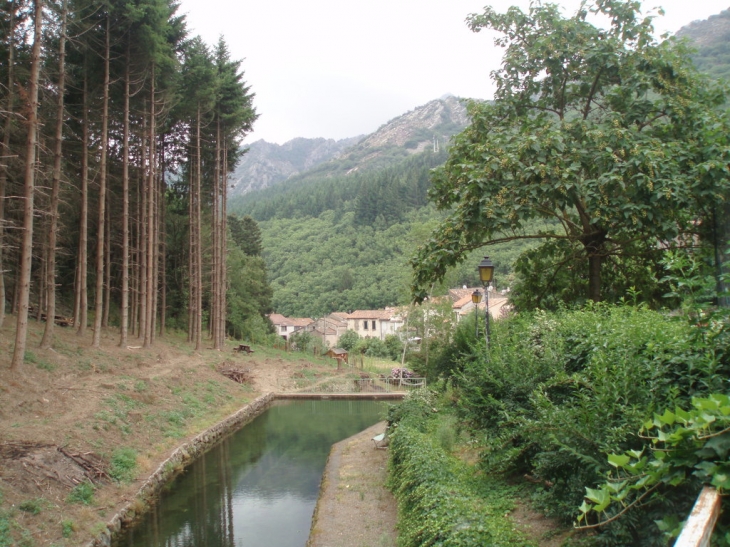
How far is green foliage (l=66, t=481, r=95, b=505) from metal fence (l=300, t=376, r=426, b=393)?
636 inches

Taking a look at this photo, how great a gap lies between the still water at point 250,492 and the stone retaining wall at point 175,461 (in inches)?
8.5

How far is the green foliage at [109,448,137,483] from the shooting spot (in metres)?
9.88

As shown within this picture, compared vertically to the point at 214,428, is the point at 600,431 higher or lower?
higher

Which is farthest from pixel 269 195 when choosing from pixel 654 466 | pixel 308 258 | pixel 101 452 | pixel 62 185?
pixel 654 466

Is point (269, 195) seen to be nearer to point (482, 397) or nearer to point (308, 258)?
point (308, 258)

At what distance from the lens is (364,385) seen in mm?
26297

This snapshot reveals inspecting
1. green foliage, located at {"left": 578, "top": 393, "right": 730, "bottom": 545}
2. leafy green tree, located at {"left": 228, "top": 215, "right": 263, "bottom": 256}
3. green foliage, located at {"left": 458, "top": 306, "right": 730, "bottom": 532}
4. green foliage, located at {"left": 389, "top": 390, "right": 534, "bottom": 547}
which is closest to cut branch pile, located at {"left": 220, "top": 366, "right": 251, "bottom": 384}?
green foliage, located at {"left": 389, "top": 390, "right": 534, "bottom": 547}

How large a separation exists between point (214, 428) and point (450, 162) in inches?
422

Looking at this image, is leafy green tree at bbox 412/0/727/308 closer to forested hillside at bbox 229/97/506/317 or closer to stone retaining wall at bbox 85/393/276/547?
stone retaining wall at bbox 85/393/276/547

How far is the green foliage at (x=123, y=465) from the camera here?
9876 millimetres

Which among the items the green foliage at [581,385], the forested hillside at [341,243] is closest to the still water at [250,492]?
the green foliage at [581,385]

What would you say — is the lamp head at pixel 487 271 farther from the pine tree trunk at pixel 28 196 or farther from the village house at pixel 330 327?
the village house at pixel 330 327

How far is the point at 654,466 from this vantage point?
2516mm

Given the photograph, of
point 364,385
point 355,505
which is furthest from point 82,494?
point 364,385
